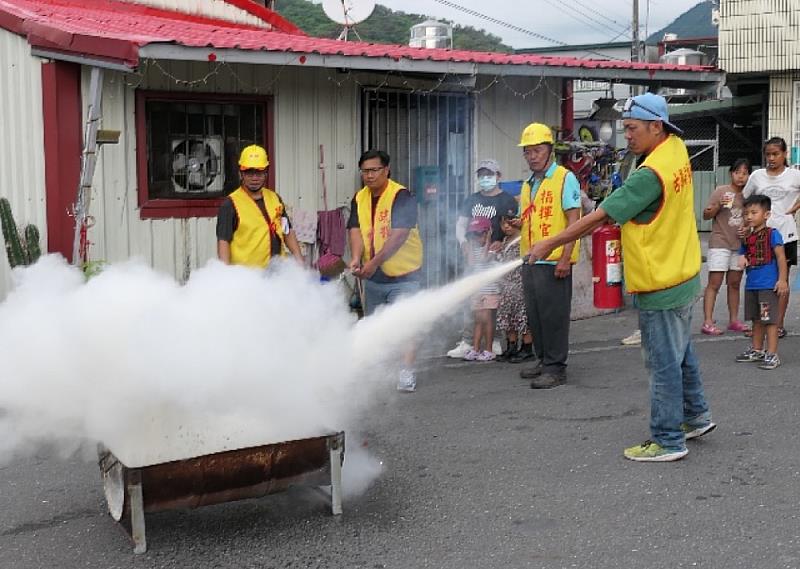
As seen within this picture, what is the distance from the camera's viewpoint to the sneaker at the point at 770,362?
787 centimetres

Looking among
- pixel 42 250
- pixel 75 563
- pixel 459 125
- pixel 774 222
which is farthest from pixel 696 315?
pixel 75 563

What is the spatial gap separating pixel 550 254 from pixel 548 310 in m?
0.47

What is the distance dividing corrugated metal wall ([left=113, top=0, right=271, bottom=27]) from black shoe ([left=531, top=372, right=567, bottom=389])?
673cm

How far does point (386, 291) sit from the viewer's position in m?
7.31

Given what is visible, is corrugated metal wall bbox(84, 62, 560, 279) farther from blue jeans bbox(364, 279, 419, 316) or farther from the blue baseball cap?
the blue baseball cap

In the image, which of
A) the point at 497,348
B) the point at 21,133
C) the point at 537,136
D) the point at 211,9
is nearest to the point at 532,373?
the point at 497,348

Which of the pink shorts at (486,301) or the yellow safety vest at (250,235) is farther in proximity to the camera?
the pink shorts at (486,301)

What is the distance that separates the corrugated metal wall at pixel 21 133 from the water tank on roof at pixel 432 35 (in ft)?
20.0

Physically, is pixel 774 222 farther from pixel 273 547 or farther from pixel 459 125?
pixel 273 547

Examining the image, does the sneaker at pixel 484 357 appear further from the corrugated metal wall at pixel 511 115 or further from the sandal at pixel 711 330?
the corrugated metal wall at pixel 511 115

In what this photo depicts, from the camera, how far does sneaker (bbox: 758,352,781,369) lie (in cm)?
787

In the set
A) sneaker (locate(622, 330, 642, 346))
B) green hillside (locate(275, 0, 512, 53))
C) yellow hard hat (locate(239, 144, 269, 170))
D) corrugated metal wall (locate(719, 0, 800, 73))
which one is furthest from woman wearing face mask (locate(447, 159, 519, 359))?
green hillside (locate(275, 0, 512, 53))

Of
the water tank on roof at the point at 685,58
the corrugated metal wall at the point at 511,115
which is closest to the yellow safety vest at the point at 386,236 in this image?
the corrugated metal wall at the point at 511,115

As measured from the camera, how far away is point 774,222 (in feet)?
29.0
